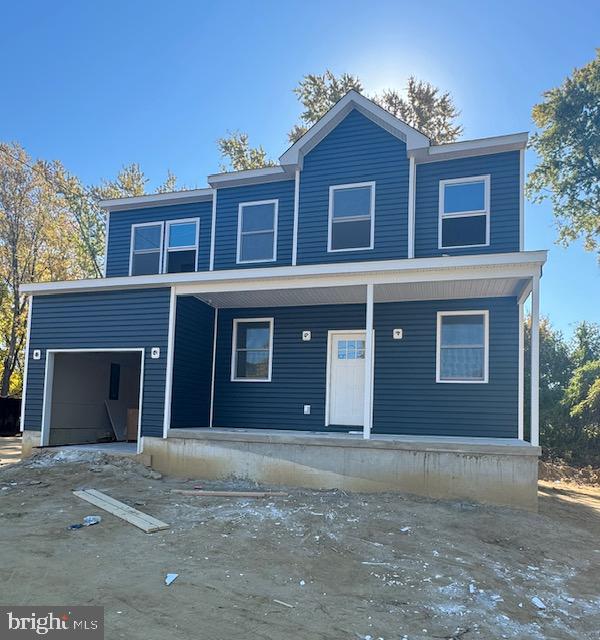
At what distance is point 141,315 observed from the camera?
10.2 metres

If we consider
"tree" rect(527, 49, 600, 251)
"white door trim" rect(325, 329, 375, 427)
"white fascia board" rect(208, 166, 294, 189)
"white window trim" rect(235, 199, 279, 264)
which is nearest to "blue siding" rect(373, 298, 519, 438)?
"white door trim" rect(325, 329, 375, 427)

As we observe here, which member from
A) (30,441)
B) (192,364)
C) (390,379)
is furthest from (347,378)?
(30,441)

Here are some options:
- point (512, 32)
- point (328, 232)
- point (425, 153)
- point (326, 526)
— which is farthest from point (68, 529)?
point (512, 32)

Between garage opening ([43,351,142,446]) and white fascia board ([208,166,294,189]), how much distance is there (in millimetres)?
4310

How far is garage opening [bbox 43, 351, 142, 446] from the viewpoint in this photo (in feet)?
36.3

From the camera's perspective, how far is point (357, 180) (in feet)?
36.5

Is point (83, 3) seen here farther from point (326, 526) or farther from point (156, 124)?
point (326, 526)

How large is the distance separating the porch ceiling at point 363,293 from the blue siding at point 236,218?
94cm

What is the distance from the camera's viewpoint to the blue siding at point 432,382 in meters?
9.86

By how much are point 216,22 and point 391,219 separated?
705 cm

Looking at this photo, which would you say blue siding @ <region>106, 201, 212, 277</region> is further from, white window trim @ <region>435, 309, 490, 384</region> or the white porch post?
the white porch post

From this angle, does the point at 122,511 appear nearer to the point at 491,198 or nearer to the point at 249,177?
the point at 249,177

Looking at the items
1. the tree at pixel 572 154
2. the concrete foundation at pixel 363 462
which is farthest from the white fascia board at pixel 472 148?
the tree at pixel 572 154

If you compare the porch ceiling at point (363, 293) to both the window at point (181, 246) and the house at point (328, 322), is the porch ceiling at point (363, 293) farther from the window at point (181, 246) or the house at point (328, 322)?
the window at point (181, 246)
